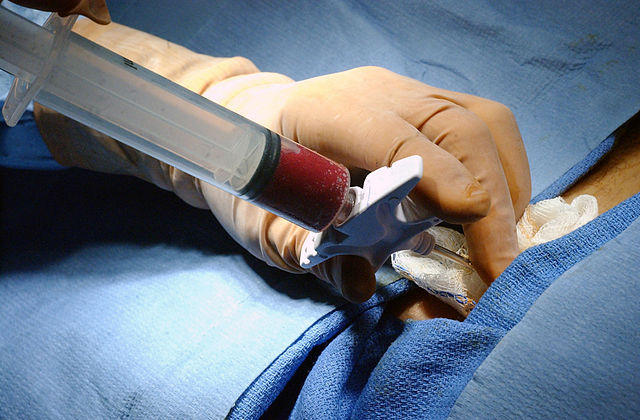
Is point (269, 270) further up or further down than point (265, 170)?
further down

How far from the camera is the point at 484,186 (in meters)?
0.64

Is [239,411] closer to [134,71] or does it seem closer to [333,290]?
[333,290]

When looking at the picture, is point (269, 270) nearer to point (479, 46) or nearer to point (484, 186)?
point (484, 186)

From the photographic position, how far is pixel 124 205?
A: 1005mm

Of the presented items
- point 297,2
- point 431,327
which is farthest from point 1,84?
point 431,327

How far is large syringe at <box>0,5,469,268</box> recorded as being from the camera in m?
0.49

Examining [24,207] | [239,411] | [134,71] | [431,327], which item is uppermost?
[134,71]

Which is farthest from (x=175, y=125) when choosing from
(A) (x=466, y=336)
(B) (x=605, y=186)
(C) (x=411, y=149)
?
(B) (x=605, y=186)

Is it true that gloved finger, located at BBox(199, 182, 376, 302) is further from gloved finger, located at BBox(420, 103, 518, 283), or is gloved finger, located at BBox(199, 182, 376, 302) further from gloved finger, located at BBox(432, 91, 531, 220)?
gloved finger, located at BBox(432, 91, 531, 220)

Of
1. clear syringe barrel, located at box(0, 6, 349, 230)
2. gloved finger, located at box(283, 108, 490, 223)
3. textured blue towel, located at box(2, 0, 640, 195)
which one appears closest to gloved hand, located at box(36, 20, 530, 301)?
gloved finger, located at box(283, 108, 490, 223)

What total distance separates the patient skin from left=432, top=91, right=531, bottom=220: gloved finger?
12 cm

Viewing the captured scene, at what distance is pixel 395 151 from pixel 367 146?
4cm

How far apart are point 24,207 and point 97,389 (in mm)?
476

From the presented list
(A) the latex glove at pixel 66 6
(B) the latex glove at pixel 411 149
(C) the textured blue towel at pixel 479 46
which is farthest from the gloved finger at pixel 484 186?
(A) the latex glove at pixel 66 6
